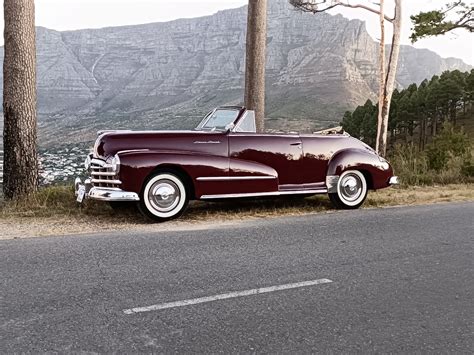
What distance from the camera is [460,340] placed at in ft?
11.0

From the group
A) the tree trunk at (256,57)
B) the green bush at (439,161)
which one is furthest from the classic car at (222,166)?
the green bush at (439,161)

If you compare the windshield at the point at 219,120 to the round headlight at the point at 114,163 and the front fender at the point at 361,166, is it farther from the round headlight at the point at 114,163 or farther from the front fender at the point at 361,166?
the front fender at the point at 361,166

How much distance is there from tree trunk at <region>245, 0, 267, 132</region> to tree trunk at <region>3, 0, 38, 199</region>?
462cm

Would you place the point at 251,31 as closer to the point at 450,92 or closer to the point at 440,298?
the point at 440,298

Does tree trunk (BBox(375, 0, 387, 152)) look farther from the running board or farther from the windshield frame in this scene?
the windshield frame

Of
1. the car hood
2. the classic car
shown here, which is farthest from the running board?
the car hood

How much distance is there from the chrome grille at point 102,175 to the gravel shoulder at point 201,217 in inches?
21.2

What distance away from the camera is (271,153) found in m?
7.84

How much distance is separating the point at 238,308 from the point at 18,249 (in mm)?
2874

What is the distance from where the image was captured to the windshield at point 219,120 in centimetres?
791

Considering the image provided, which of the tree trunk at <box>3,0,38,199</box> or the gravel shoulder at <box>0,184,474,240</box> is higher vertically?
the tree trunk at <box>3,0,38,199</box>

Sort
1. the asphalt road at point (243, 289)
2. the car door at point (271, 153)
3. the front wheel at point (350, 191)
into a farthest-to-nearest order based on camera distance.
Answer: the front wheel at point (350, 191)
the car door at point (271, 153)
the asphalt road at point (243, 289)

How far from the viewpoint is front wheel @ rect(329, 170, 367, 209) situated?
851 centimetres

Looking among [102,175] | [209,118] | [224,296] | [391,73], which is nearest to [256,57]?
[209,118]
